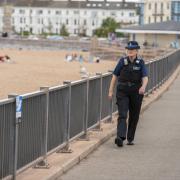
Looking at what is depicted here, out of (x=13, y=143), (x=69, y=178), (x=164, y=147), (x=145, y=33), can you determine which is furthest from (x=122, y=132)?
(x=145, y=33)

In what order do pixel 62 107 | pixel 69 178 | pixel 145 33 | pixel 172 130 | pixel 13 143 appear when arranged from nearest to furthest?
1. pixel 13 143
2. pixel 69 178
3. pixel 62 107
4. pixel 172 130
5. pixel 145 33

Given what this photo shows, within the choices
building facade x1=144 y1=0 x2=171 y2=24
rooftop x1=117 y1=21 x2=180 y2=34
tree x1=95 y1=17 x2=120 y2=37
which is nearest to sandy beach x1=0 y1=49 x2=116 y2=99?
rooftop x1=117 y1=21 x2=180 y2=34

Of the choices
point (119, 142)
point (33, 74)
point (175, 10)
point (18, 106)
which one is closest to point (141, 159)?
point (119, 142)

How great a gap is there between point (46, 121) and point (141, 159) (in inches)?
82.8

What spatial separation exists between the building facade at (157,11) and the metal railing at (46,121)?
147222 millimetres

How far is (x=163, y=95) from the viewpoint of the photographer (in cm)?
2480

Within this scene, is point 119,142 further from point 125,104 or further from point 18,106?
point 18,106

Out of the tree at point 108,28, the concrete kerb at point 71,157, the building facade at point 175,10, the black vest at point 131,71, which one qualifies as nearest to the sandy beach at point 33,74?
the concrete kerb at point 71,157

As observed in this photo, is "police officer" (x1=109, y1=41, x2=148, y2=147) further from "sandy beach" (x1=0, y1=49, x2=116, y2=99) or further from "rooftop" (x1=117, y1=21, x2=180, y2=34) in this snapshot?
"rooftop" (x1=117, y1=21, x2=180, y2=34)

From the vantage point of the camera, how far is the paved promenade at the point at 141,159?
32.9ft

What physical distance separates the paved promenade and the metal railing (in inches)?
18.4

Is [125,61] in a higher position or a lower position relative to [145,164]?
higher

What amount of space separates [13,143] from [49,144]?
172cm

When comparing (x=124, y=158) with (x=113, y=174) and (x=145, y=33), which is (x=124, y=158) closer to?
(x=113, y=174)
